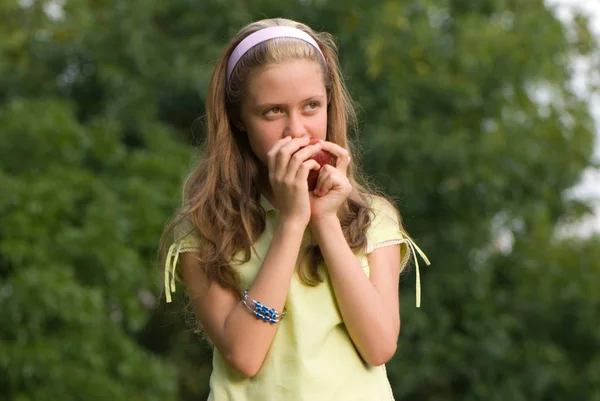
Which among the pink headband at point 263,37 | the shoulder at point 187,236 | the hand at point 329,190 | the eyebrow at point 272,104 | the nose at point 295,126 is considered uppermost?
the pink headband at point 263,37

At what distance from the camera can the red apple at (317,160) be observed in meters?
2.68

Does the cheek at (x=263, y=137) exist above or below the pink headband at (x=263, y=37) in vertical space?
below

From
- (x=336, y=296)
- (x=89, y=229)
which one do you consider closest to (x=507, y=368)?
(x=89, y=229)

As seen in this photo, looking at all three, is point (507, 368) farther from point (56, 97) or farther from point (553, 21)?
point (56, 97)

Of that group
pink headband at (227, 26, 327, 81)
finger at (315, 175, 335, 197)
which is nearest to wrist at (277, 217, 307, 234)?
finger at (315, 175, 335, 197)

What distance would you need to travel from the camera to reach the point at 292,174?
2631mm

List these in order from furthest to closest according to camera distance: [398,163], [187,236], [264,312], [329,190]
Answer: [398,163] < [187,236] < [329,190] < [264,312]

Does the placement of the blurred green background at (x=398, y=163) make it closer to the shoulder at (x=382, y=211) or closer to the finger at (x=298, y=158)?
the shoulder at (x=382, y=211)

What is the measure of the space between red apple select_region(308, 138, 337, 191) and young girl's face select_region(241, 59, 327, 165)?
6cm

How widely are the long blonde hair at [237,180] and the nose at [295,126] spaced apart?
0.16 meters

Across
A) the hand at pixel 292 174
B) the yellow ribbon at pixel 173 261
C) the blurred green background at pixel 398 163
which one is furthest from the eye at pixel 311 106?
the blurred green background at pixel 398 163

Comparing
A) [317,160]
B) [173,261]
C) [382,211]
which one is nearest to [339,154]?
[317,160]

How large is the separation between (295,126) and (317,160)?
0.33 ft

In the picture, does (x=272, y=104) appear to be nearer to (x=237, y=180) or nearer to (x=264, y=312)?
(x=237, y=180)
